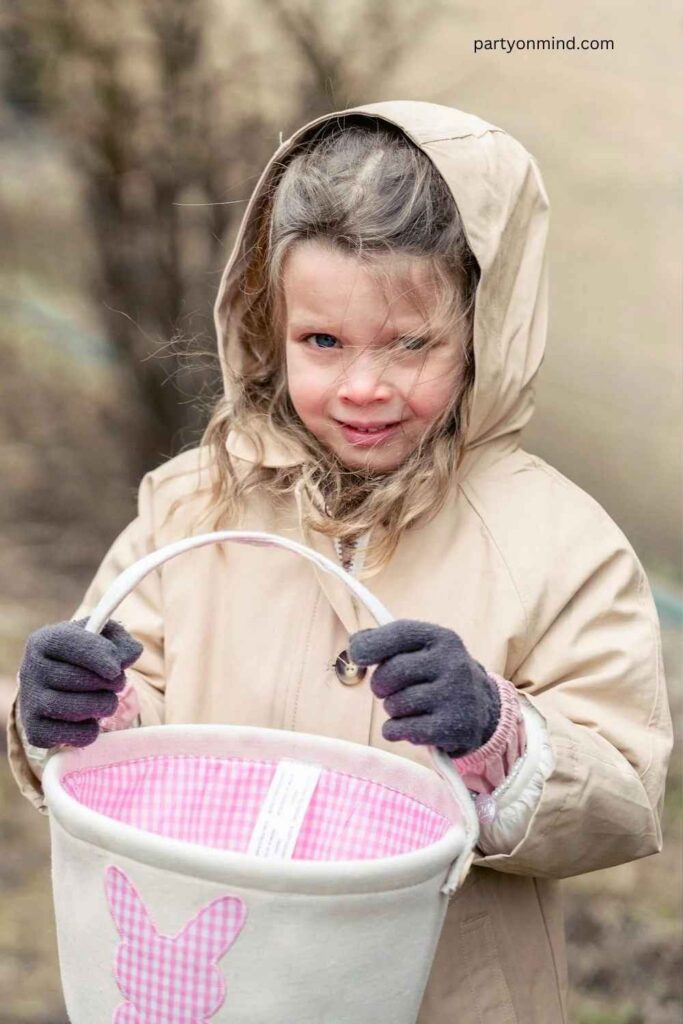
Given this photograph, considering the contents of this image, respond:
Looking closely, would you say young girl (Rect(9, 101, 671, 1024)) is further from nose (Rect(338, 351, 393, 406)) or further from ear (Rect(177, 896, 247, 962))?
ear (Rect(177, 896, 247, 962))

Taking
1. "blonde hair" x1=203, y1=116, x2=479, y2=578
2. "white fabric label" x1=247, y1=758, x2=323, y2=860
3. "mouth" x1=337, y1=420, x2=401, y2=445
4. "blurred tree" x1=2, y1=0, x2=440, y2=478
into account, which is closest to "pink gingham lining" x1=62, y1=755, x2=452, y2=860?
"white fabric label" x1=247, y1=758, x2=323, y2=860

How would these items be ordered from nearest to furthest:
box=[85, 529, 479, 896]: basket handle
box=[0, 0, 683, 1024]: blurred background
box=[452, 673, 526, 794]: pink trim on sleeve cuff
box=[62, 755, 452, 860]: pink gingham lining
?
1. box=[85, 529, 479, 896]: basket handle
2. box=[452, 673, 526, 794]: pink trim on sleeve cuff
3. box=[62, 755, 452, 860]: pink gingham lining
4. box=[0, 0, 683, 1024]: blurred background

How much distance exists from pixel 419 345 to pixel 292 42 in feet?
3.98

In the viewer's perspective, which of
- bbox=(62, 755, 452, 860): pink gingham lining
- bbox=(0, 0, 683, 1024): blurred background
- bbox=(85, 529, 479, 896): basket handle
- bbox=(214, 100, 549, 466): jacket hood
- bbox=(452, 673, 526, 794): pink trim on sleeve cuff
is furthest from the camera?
bbox=(0, 0, 683, 1024): blurred background

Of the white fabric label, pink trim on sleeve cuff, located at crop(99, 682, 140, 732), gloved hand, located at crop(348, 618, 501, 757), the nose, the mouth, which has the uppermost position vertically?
the nose

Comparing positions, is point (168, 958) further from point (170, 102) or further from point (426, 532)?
point (170, 102)

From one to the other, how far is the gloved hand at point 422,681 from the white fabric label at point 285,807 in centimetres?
24

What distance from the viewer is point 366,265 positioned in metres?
1.47

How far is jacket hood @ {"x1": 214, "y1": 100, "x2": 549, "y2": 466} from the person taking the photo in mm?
1538

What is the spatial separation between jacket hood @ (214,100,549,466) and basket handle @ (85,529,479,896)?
12.2 inches

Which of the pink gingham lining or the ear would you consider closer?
the ear

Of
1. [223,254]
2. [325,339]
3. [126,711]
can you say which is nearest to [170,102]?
[223,254]

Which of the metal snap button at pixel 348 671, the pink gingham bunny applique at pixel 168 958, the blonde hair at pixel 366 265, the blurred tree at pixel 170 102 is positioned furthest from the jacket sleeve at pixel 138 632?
the blurred tree at pixel 170 102

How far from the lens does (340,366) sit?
4.96 ft
